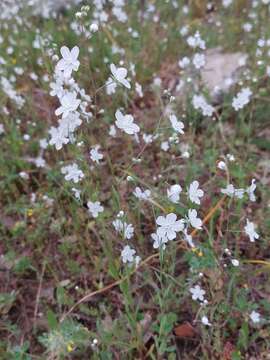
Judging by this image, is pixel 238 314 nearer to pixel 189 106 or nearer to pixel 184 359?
pixel 184 359

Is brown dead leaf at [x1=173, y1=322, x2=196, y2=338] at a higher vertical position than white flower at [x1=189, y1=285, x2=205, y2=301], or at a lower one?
lower

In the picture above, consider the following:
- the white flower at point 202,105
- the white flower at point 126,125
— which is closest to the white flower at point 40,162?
the white flower at point 202,105

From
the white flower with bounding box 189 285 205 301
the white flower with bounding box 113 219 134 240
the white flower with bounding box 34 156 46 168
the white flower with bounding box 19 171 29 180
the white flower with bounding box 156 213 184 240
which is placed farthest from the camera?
the white flower with bounding box 34 156 46 168

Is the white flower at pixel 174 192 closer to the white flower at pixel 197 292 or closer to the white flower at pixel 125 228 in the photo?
the white flower at pixel 125 228

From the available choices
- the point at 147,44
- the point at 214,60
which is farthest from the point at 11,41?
the point at 214,60

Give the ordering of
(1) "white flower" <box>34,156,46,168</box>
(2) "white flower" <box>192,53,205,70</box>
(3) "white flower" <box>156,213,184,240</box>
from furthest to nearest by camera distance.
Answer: (2) "white flower" <box>192,53,205,70</box>, (1) "white flower" <box>34,156,46,168</box>, (3) "white flower" <box>156,213,184,240</box>

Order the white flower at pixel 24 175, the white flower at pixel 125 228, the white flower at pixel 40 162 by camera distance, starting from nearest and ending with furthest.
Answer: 1. the white flower at pixel 125 228
2. the white flower at pixel 24 175
3. the white flower at pixel 40 162

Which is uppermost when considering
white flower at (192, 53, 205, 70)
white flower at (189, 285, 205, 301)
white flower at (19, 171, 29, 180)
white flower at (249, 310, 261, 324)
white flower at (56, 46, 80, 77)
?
white flower at (192, 53, 205, 70)

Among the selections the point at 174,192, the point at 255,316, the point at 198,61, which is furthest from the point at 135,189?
the point at 198,61

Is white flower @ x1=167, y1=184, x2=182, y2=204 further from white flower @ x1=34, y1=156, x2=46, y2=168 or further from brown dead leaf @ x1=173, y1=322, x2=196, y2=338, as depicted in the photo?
white flower @ x1=34, y1=156, x2=46, y2=168

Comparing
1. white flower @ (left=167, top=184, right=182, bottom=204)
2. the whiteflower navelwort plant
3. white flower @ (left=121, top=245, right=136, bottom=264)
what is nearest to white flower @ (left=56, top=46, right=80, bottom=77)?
the whiteflower navelwort plant
